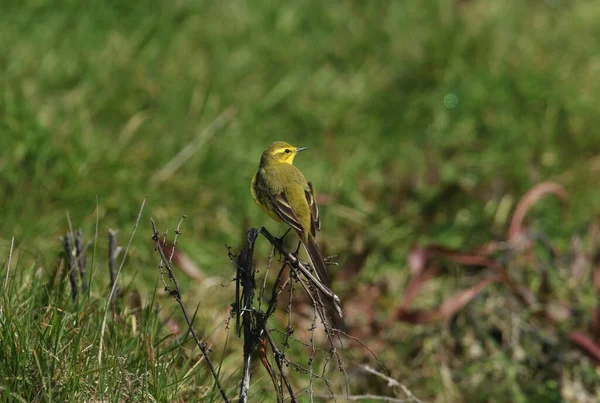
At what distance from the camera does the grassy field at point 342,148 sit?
14.7ft

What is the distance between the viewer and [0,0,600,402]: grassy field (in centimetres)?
447

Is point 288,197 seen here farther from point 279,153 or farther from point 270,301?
point 270,301

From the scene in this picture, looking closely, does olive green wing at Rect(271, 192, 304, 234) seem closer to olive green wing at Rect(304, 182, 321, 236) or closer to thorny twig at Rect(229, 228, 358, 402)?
olive green wing at Rect(304, 182, 321, 236)

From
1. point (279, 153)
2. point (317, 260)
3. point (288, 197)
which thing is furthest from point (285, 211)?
point (279, 153)

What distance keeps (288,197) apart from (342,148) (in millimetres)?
2720

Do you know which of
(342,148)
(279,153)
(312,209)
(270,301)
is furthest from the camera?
(342,148)

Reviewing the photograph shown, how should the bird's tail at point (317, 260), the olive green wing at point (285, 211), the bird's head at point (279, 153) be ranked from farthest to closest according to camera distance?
the bird's head at point (279, 153) < the olive green wing at point (285, 211) < the bird's tail at point (317, 260)

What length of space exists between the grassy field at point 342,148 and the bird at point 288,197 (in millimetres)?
580

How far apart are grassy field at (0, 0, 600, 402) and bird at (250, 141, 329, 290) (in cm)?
58

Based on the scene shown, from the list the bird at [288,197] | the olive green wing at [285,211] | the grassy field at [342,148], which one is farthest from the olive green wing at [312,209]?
the grassy field at [342,148]

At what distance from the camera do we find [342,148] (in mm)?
5820

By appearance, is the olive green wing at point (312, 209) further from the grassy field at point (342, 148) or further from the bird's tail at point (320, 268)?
the grassy field at point (342, 148)

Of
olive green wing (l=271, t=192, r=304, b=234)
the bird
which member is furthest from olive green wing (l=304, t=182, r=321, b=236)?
olive green wing (l=271, t=192, r=304, b=234)

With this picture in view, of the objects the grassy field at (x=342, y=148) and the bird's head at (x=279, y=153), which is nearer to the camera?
the bird's head at (x=279, y=153)
